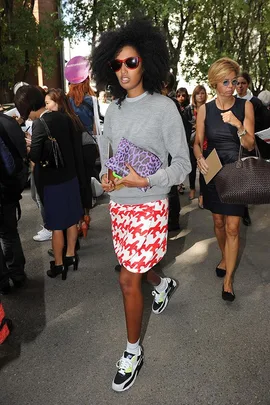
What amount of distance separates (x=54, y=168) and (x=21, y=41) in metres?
12.1

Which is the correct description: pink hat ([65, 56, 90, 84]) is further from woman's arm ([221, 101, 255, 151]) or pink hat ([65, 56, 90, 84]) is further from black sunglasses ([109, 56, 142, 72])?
black sunglasses ([109, 56, 142, 72])

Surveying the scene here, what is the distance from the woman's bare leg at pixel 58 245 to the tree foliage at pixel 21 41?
445 inches

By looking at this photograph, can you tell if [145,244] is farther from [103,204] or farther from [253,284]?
[103,204]

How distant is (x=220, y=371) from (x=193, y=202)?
4.29 meters

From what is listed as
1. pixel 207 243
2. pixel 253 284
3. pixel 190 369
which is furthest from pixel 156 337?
pixel 207 243

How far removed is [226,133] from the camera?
3.37 metres

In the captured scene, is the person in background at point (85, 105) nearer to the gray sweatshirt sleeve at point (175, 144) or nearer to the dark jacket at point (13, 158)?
the dark jacket at point (13, 158)

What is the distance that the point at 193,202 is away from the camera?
6.77 metres

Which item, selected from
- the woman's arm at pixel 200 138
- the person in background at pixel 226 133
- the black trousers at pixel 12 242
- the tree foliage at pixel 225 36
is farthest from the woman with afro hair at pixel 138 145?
the tree foliage at pixel 225 36

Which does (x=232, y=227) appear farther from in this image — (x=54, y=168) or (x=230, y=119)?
(x=54, y=168)

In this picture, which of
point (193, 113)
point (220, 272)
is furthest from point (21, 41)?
point (220, 272)

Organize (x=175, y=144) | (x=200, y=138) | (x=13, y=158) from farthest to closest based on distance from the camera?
(x=200, y=138), (x=13, y=158), (x=175, y=144)

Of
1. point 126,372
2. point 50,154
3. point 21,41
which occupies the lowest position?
point 126,372

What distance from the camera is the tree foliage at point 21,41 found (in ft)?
45.6
